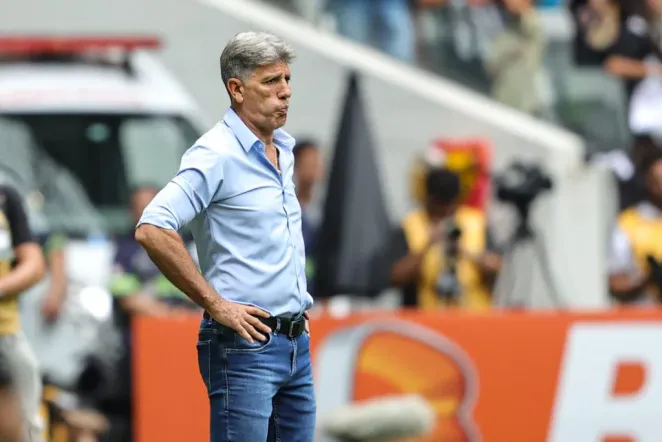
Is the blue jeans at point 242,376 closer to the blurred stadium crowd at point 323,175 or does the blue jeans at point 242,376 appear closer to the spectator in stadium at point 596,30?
the blurred stadium crowd at point 323,175

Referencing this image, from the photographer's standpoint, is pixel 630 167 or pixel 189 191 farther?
pixel 630 167

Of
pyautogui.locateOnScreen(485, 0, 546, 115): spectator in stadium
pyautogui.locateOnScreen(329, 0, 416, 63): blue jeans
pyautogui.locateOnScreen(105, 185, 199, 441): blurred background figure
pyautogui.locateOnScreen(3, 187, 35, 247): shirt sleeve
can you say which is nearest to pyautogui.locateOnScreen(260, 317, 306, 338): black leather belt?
pyautogui.locateOnScreen(3, 187, 35, 247): shirt sleeve

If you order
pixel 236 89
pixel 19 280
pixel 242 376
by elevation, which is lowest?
pixel 19 280

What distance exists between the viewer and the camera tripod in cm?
999

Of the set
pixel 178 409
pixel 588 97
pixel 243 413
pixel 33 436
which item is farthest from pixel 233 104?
pixel 588 97

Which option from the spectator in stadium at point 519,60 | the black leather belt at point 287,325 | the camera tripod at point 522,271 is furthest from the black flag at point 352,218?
the black leather belt at point 287,325

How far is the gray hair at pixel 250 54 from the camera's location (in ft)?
17.6

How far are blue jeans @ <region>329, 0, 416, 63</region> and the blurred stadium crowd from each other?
14 mm

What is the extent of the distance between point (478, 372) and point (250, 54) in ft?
13.8

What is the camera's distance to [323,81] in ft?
46.5

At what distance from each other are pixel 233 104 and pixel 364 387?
3.82 meters

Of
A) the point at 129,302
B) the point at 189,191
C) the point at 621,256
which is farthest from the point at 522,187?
the point at 189,191

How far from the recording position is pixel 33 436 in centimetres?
763

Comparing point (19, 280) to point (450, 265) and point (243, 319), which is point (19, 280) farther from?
point (450, 265)
